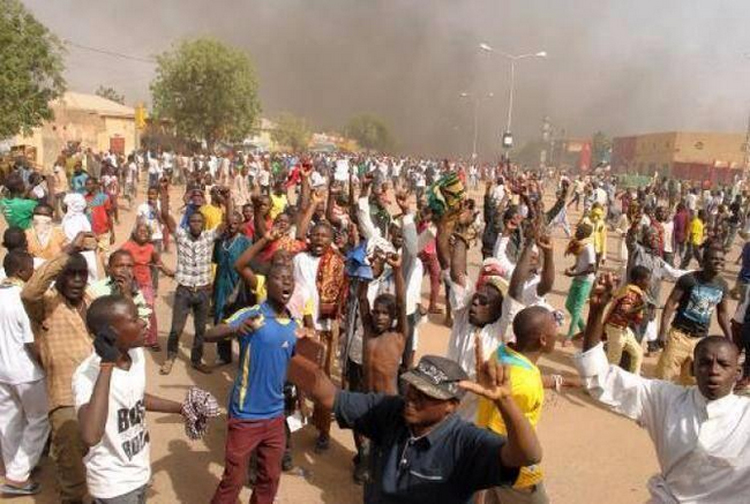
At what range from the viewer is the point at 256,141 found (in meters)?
68.9

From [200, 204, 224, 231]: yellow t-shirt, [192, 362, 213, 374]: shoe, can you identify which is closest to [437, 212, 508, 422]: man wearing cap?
[192, 362, 213, 374]: shoe

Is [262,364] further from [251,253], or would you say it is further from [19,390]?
[19,390]

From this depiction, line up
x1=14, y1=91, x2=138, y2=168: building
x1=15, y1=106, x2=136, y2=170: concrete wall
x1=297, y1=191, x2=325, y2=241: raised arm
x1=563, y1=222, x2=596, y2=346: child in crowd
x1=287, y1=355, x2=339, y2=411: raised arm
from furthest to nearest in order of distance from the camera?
1. x1=14, y1=91, x2=138, y2=168: building
2. x1=15, y1=106, x2=136, y2=170: concrete wall
3. x1=563, y1=222, x2=596, y2=346: child in crowd
4. x1=297, y1=191, x2=325, y2=241: raised arm
5. x1=287, y1=355, x2=339, y2=411: raised arm

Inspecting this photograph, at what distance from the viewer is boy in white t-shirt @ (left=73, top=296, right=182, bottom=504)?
9.06 ft

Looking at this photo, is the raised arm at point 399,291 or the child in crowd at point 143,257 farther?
the child in crowd at point 143,257

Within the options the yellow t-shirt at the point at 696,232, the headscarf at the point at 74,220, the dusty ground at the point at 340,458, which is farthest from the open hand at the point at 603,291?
the yellow t-shirt at the point at 696,232

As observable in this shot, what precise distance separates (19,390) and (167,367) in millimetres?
2541

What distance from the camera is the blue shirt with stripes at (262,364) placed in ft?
11.6

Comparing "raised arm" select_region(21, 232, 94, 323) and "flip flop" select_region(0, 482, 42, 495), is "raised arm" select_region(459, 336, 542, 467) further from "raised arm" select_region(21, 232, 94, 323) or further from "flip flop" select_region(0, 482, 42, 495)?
"flip flop" select_region(0, 482, 42, 495)

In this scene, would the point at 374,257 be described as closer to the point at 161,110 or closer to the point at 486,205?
the point at 486,205

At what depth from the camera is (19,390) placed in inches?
161

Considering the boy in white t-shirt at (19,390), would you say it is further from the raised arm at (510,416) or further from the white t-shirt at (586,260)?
the white t-shirt at (586,260)

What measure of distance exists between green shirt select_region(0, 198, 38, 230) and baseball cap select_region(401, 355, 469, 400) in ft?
20.6

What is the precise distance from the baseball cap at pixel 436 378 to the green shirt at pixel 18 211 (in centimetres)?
629
